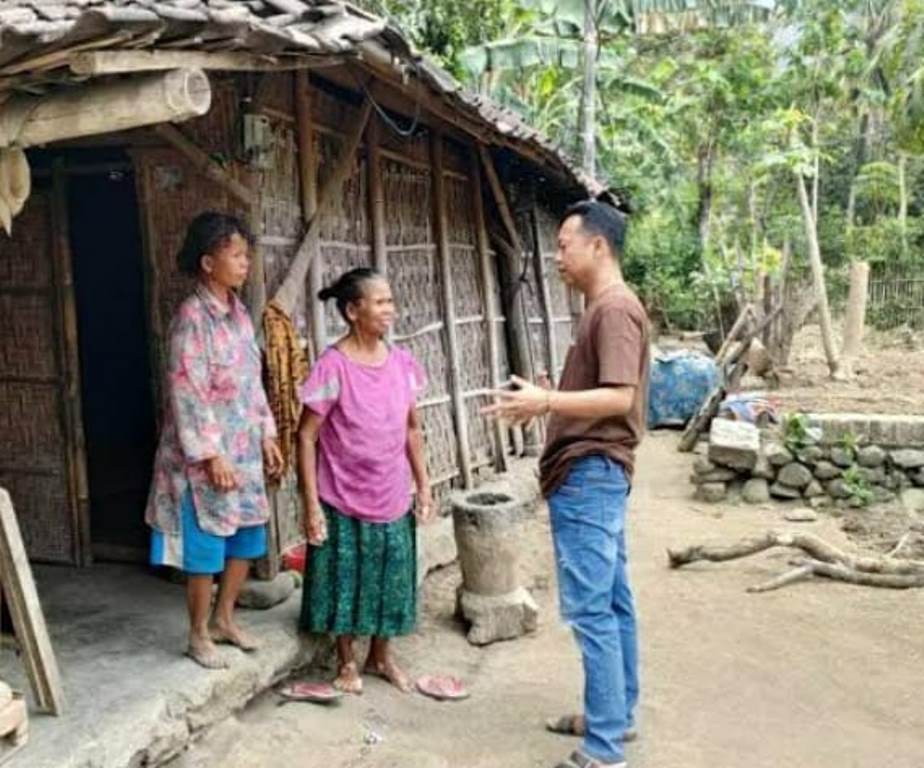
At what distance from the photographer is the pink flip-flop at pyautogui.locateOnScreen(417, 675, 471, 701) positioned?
441 centimetres

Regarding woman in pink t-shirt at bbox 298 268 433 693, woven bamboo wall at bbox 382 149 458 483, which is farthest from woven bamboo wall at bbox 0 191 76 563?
woven bamboo wall at bbox 382 149 458 483

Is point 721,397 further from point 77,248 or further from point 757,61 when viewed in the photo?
point 757,61

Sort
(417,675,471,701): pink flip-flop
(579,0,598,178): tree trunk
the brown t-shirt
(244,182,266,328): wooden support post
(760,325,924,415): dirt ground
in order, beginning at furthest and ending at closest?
1. (579,0,598,178): tree trunk
2. (760,325,924,415): dirt ground
3. (244,182,266,328): wooden support post
4. (417,675,471,701): pink flip-flop
5. the brown t-shirt

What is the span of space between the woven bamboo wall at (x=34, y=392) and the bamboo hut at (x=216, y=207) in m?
0.01

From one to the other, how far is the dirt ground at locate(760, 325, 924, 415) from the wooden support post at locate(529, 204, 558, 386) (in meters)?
3.44

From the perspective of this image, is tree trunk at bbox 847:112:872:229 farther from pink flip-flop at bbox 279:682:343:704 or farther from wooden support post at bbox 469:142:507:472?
pink flip-flop at bbox 279:682:343:704

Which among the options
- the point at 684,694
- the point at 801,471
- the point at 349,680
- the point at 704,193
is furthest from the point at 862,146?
the point at 349,680

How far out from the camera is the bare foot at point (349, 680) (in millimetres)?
4266

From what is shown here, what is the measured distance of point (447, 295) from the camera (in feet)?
23.4

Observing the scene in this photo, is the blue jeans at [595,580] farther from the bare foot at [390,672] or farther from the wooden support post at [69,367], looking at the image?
the wooden support post at [69,367]

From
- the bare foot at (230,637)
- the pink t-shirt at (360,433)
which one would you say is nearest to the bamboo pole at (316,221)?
the pink t-shirt at (360,433)

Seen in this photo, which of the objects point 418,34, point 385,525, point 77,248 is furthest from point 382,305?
point 418,34

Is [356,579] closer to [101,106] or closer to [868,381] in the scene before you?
[101,106]

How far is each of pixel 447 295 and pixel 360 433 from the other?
3152 millimetres
